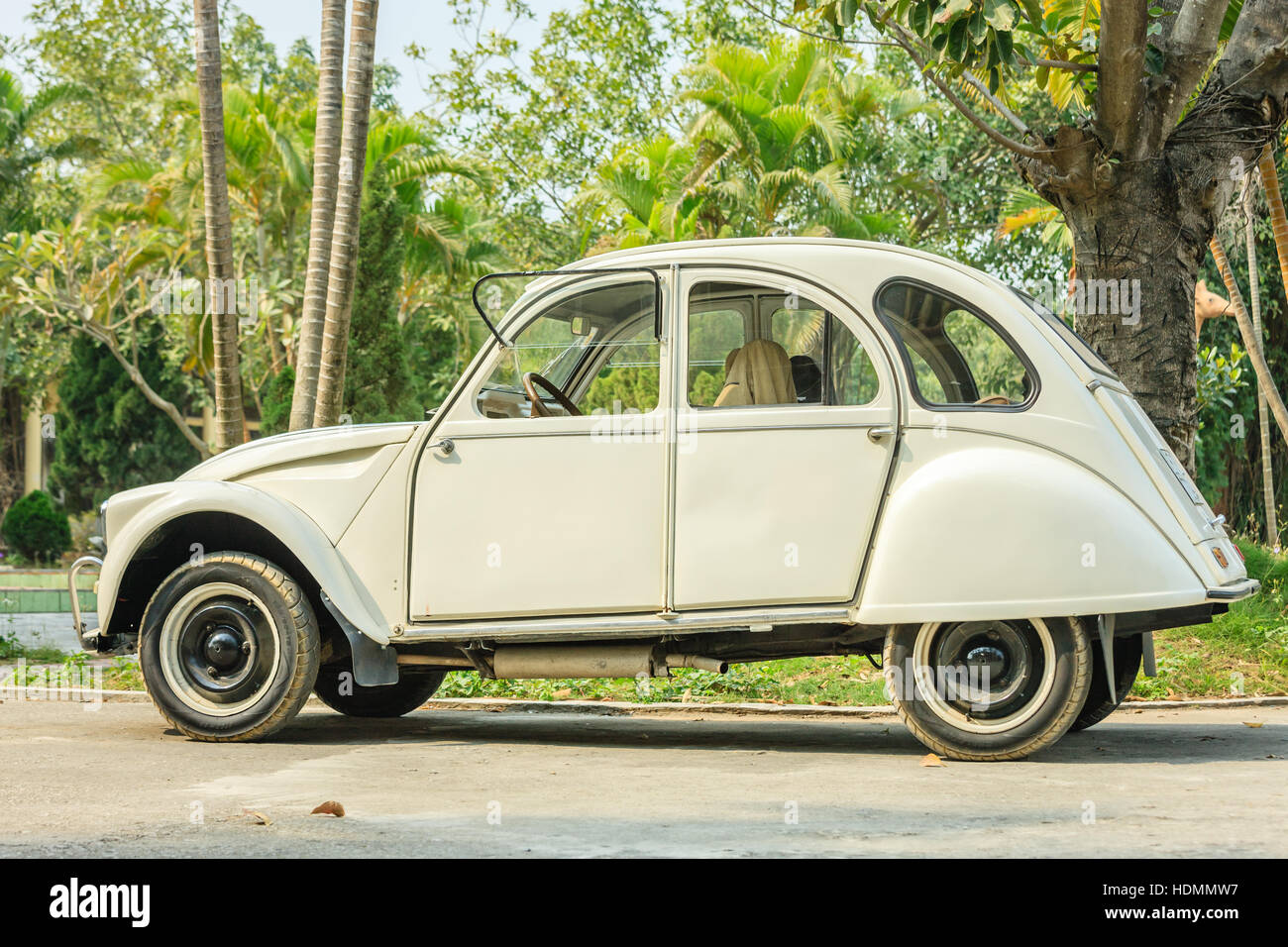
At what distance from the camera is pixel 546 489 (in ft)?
21.4

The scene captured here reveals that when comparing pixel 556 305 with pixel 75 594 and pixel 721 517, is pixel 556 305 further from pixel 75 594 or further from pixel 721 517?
pixel 75 594

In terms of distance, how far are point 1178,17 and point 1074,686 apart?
5.07 metres

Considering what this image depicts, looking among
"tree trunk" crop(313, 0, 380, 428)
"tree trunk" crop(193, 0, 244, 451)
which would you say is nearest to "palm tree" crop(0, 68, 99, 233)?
"tree trunk" crop(193, 0, 244, 451)

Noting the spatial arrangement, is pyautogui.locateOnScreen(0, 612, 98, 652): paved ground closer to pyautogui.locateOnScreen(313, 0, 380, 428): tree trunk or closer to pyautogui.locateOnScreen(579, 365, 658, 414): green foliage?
pyautogui.locateOnScreen(313, 0, 380, 428): tree trunk

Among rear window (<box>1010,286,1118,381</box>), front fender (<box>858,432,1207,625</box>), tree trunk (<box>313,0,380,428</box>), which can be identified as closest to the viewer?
front fender (<box>858,432,1207,625</box>)

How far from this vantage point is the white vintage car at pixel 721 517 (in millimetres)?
6023

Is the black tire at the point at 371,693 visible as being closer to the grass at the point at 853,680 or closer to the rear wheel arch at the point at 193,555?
the rear wheel arch at the point at 193,555

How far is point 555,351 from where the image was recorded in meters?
7.05

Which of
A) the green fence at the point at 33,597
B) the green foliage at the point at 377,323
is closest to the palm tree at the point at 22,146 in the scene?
the green fence at the point at 33,597

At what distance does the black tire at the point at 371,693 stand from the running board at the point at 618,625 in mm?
1462

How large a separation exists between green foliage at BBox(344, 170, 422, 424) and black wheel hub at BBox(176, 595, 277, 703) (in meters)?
14.0

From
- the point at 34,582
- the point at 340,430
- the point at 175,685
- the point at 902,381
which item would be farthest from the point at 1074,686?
the point at 34,582

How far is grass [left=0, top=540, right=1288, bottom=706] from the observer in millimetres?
8852
